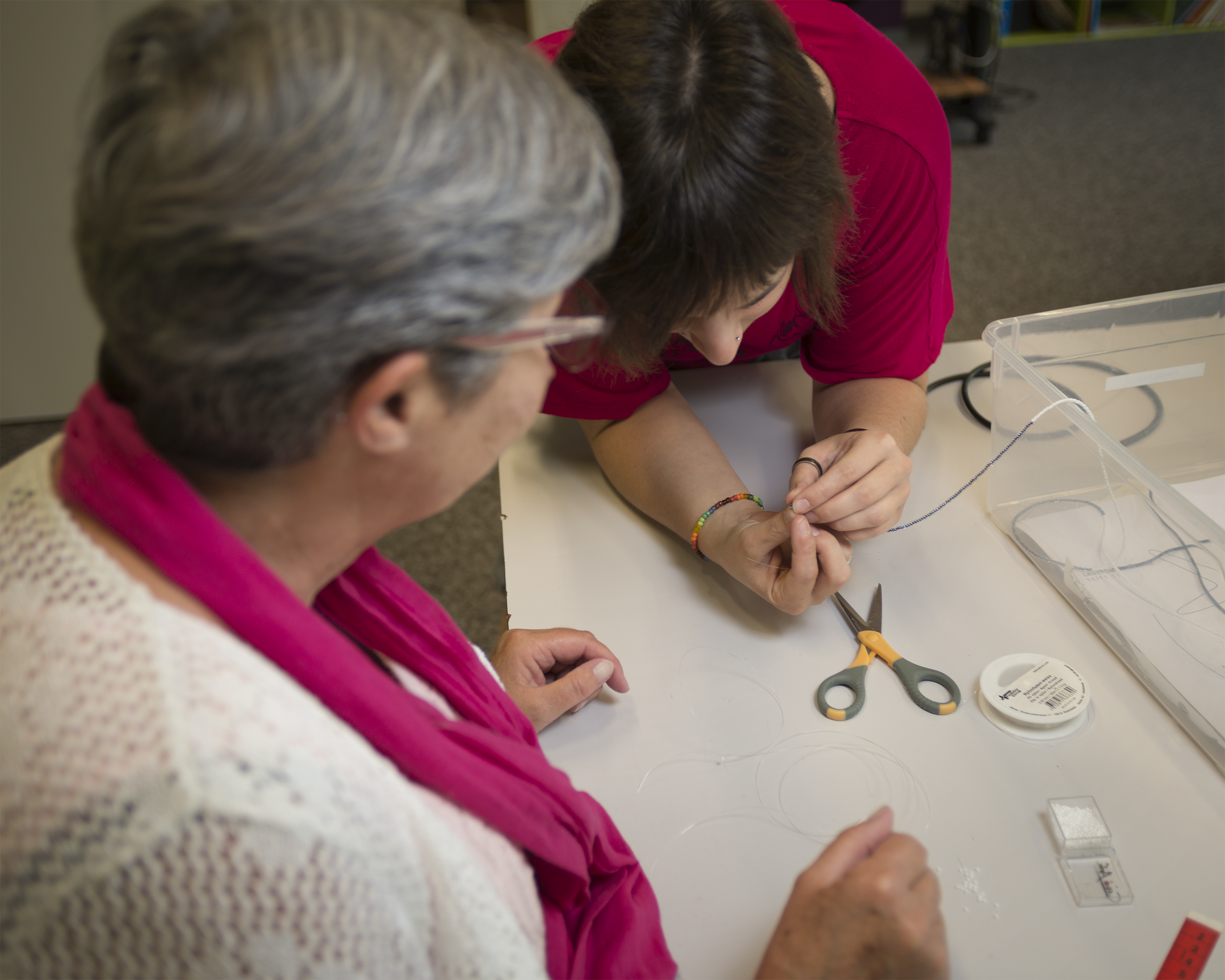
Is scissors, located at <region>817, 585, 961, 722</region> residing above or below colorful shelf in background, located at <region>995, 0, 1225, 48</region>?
above

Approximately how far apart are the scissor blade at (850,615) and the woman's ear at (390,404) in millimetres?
568

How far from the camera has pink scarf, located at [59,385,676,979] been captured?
51cm

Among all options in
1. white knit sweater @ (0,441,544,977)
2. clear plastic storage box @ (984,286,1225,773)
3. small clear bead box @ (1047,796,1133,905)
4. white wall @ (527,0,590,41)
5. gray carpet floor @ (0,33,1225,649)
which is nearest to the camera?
white knit sweater @ (0,441,544,977)

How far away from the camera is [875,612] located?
945 millimetres

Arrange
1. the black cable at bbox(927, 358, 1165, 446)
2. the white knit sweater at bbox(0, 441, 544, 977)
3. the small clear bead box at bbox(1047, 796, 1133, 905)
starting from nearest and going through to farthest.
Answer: the white knit sweater at bbox(0, 441, 544, 977), the small clear bead box at bbox(1047, 796, 1133, 905), the black cable at bbox(927, 358, 1165, 446)

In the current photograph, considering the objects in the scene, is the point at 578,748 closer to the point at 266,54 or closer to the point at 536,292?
the point at 536,292

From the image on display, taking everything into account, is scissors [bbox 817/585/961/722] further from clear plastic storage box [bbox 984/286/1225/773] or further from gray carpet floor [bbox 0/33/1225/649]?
Answer: gray carpet floor [bbox 0/33/1225/649]

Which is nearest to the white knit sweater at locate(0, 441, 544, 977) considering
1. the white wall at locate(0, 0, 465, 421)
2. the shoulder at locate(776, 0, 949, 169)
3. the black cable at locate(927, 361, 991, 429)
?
the shoulder at locate(776, 0, 949, 169)

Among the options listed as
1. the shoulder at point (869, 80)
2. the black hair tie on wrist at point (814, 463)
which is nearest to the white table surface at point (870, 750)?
the black hair tie on wrist at point (814, 463)

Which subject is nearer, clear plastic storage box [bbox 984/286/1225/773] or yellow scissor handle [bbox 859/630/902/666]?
clear plastic storage box [bbox 984/286/1225/773]

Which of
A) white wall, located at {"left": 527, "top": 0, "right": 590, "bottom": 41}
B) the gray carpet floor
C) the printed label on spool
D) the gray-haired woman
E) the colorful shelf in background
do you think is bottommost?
the gray carpet floor

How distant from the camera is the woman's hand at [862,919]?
595 mm

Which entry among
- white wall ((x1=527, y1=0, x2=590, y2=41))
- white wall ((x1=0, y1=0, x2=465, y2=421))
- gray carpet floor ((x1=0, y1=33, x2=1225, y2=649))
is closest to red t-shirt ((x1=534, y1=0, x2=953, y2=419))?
gray carpet floor ((x1=0, y1=33, x2=1225, y2=649))

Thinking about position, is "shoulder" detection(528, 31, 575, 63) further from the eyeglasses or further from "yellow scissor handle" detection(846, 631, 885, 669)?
"yellow scissor handle" detection(846, 631, 885, 669)
